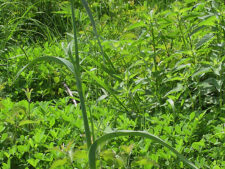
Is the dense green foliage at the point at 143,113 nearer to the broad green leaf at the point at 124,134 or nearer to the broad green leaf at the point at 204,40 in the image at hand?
the broad green leaf at the point at 204,40

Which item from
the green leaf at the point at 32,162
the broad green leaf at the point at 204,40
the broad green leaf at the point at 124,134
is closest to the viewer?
the broad green leaf at the point at 124,134

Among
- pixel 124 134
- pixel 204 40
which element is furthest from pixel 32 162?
pixel 204 40

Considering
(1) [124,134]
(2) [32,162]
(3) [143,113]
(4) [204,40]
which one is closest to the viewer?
(1) [124,134]

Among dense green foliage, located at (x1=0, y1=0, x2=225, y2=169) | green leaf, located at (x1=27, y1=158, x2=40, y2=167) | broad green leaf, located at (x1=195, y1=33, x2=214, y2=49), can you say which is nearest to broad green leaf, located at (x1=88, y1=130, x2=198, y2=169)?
A: dense green foliage, located at (x1=0, y1=0, x2=225, y2=169)

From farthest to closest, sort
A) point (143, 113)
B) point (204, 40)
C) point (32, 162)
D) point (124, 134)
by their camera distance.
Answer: point (204, 40) < point (143, 113) < point (32, 162) < point (124, 134)

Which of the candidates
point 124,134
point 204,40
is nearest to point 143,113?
point 204,40

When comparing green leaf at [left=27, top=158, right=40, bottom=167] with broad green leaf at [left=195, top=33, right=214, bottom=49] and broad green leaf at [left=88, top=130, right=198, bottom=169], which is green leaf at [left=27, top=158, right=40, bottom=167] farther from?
broad green leaf at [left=195, top=33, right=214, bottom=49]

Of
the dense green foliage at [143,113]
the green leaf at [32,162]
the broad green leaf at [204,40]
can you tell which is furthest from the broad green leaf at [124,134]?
the broad green leaf at [204,40]

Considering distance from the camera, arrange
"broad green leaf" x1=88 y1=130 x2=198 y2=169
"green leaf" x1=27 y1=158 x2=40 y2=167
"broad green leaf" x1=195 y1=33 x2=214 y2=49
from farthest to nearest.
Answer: "broad green leaf" x1=195 y1=33 x2=214 y2=49 < "green leaf" x1=27 y1=158 x2=40 y2=167 < "broad green leaf" x1=88 y1=130 x2=198 y2=169

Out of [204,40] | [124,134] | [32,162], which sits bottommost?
[32,162]

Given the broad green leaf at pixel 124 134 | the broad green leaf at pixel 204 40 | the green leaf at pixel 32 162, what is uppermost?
the broad green leaf at pixel 204 40

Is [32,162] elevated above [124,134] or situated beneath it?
situated beneath

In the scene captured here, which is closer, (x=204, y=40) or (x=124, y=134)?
(x=124, y=134)

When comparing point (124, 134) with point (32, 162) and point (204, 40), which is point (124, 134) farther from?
point (204, 40)
